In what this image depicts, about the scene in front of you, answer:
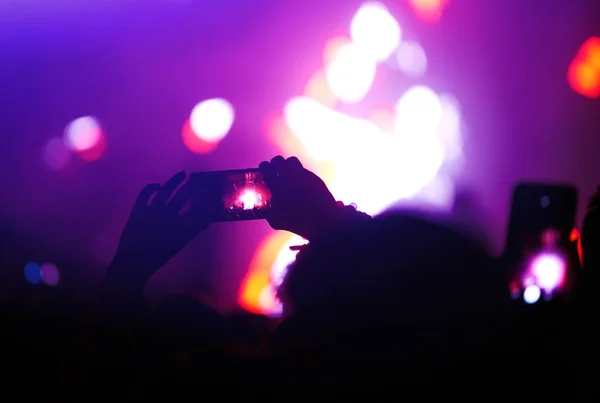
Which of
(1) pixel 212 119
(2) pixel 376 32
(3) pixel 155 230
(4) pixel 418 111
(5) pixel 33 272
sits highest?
(2) pixel 376 32

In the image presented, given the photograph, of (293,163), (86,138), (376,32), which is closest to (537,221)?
(293,163)

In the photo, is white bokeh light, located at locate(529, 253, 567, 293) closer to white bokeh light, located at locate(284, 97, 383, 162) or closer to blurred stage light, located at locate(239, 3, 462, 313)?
blurred stage light, located at locate(239, 3, 462, 313)

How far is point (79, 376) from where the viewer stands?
0.56 metres

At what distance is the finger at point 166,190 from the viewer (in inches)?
28.1

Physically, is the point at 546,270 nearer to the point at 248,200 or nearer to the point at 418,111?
the point at 418,111

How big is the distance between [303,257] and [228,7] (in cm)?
217

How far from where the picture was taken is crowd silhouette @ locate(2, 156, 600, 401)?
51cm

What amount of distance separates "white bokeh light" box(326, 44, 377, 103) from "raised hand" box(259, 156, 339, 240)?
6.71ft

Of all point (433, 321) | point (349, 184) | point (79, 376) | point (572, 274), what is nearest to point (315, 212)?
point (433, 321)

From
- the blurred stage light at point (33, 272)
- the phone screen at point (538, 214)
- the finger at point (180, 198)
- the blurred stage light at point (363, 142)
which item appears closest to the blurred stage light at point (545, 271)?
the phone screen at point (538, 214)

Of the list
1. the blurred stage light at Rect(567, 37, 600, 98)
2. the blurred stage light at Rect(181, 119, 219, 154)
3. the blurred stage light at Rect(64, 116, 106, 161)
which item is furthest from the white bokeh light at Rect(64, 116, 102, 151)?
the blurred stage light at Rect(567, 37, 600, 98)

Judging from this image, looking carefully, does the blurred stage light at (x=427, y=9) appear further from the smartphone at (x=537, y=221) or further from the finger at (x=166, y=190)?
the finger at (x=166, y=190)

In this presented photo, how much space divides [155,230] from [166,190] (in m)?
0.06

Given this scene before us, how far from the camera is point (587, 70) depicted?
2.76 m
